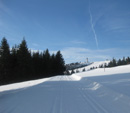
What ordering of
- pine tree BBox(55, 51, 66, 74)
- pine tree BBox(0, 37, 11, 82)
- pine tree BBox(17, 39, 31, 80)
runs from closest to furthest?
pine tree BBox(0, 37, 11, 82) < pine tree BBox(17, 39, 31, 80) < pine tree BBox(55, 51, 66, 74)

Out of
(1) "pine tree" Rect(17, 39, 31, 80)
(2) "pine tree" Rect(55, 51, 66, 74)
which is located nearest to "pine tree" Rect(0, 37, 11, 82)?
(1) "pine tree" Rect(17, 39, 31, 80)

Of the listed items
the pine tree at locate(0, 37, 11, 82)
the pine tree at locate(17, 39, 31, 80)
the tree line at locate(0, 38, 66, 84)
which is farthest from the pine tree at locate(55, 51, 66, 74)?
the pine tree at locate(0, 37, 11, 82)

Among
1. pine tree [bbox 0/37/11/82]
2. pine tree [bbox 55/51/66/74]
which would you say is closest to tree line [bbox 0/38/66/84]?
pine tree [bbox 0/37/11/82]

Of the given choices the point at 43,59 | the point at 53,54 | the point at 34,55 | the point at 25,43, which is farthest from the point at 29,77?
the point at 53,54

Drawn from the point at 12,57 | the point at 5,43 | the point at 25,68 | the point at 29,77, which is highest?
the point at 5,43

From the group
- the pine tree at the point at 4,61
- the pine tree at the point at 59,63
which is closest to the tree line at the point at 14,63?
the pine tree at the point at 4,61

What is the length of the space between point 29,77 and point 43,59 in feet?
51.0

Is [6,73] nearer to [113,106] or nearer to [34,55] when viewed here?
[34,55]

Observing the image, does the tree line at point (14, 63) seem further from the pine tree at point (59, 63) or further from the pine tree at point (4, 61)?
the pine tree at point (59, 63)

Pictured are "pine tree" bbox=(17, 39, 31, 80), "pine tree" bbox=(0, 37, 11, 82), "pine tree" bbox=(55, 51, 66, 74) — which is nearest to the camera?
"pine tree" bbox=(0, 37, 11, 82)

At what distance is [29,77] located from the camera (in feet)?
102

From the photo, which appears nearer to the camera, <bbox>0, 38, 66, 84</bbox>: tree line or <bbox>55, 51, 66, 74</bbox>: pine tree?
<bbox>0, 38, 66, 84</bbox>: tree line

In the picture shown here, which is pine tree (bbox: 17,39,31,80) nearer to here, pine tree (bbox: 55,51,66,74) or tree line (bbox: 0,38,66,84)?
tree line (bbox: 0,38,66,84)

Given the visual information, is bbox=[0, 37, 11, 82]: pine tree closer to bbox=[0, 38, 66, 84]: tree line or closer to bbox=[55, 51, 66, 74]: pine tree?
bbox=[0, 38, 66, 84]: tree line
